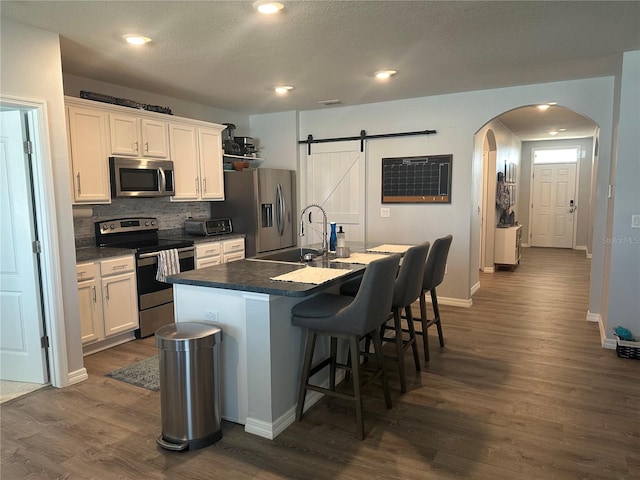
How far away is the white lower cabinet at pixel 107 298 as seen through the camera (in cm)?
357

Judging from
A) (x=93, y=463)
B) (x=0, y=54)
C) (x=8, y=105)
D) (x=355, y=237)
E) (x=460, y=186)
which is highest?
Result: (x=0, y=54)

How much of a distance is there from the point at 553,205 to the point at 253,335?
387 inches

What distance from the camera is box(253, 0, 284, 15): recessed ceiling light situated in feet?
8.29

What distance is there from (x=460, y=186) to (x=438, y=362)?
2342 mm

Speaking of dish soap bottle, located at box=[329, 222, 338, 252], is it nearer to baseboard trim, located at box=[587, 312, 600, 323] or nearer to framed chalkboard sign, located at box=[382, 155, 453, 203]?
framed chalkboard sign, located at box=[382, 155, 453, 203]

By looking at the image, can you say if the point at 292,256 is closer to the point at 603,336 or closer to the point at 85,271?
the point at 85,271

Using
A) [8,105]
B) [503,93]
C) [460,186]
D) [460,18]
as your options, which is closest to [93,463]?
[8,105]

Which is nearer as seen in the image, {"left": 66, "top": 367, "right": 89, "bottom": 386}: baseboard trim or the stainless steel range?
{"left": 66, "top": 367, "right": 89, "bottom": 386}: baseboard trim

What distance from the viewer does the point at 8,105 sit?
2.78 m

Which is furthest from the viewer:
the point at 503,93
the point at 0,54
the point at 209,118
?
the point at 209,118

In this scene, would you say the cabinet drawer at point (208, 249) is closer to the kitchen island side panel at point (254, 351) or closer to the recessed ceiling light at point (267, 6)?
the kitchen island side panel at point (254, 351)

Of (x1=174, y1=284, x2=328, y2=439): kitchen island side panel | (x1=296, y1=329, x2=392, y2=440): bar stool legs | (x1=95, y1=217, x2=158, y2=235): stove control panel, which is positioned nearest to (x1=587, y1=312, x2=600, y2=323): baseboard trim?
(x1=296, y1=329, x2=392, y2=440): bar stool legs

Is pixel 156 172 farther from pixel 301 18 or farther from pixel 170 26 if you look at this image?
pixel 301 18

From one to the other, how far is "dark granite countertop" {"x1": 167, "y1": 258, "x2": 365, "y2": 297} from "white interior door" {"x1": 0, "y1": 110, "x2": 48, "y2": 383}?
4.03ft
